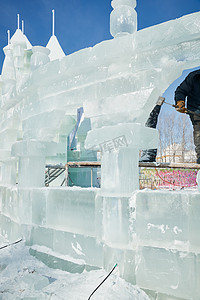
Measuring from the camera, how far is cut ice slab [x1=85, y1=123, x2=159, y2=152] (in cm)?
194

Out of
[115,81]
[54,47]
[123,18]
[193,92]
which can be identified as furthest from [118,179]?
[54,47]

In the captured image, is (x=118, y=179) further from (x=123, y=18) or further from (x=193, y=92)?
(x=193, y=92)

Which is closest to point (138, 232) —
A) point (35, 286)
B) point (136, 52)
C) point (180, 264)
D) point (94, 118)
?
point (180, 264)

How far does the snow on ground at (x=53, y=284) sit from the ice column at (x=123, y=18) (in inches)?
87.5

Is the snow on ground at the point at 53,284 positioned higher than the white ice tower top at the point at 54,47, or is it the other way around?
the white ice tower top at the point at 54,47

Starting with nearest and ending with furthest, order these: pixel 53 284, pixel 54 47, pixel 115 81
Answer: pixel 53 284, pixel 115 81, pixel 54 47

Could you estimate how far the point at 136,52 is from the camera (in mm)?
2053

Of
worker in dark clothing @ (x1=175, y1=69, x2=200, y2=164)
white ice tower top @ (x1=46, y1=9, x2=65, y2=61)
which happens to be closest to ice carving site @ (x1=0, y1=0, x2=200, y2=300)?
worker in dark clothing @ (x1=175, y1=69, x2=200, y2=164)

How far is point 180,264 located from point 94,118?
145 cm

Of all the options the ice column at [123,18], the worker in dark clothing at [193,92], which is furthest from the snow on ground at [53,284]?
the worker in dark clothing at [193,92]

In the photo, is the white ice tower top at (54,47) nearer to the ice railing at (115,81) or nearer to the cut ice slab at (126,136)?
the ice railing at (115,81)

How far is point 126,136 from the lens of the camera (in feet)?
6.37

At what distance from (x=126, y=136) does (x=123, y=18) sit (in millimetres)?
1233

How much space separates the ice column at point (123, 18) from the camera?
2.28 m
